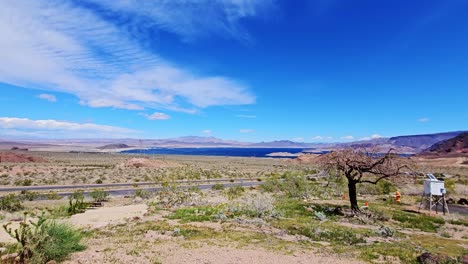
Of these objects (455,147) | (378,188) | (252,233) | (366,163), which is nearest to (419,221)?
(366,163)

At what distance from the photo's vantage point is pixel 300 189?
32344 millimetres

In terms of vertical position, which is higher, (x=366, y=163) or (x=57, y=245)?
(x=366, y=163)

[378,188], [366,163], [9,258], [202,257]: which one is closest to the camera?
[9,258]

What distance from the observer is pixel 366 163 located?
19922mm

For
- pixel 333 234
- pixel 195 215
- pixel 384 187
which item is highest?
pixel 384 187

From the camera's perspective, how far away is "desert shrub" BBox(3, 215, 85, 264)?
31.1 ft

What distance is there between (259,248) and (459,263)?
6148 mm

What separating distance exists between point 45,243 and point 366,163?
16786 mm

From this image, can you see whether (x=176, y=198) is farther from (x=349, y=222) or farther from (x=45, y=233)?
(x=45, y=233)

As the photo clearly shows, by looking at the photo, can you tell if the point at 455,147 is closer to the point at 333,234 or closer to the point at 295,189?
the point at 295,189

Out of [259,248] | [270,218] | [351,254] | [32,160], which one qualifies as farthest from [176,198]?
[32,160]

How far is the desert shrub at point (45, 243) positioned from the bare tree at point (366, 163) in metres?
14.9

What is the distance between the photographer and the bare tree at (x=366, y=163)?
773 inches

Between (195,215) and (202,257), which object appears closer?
(202,257)
